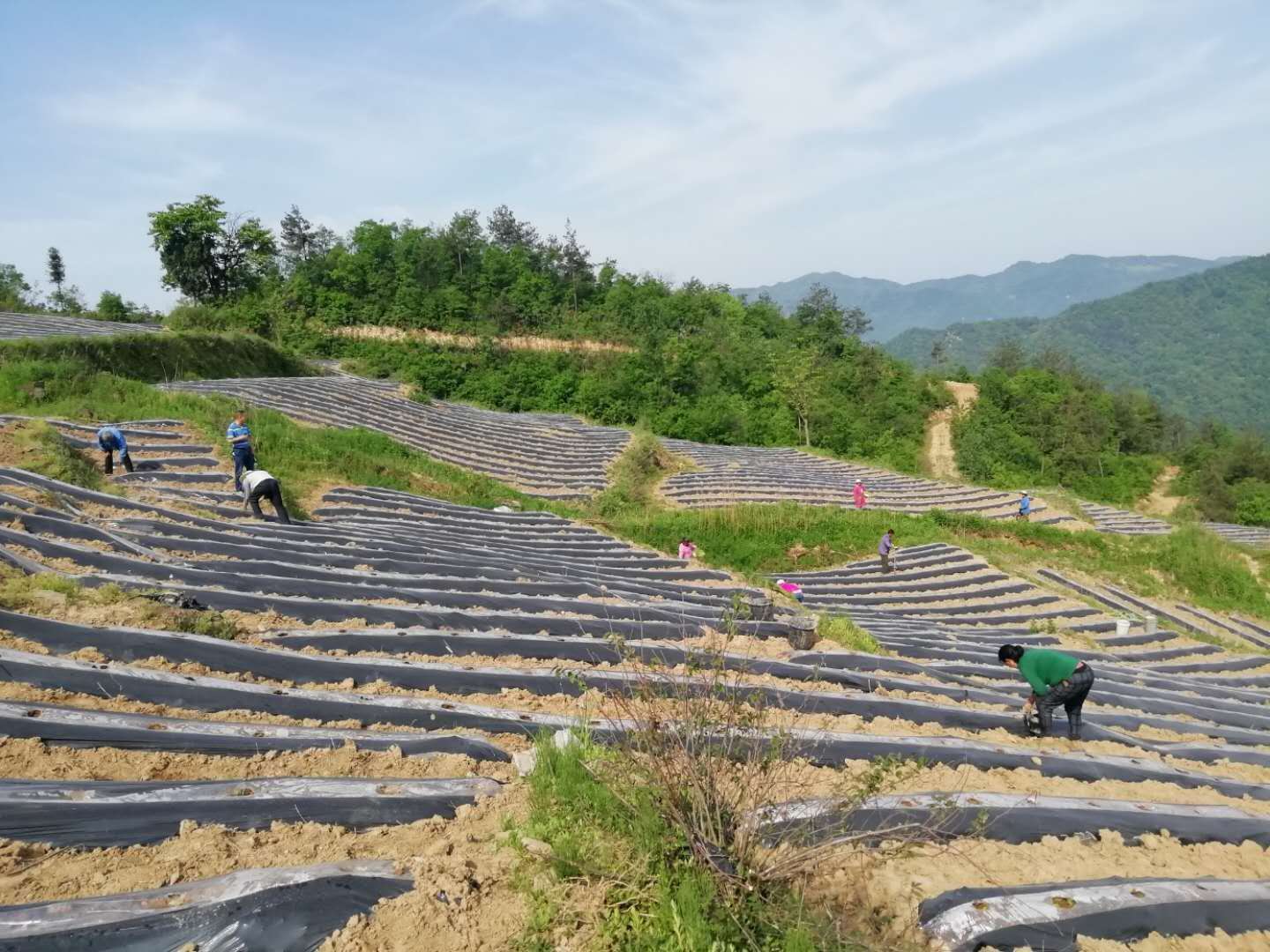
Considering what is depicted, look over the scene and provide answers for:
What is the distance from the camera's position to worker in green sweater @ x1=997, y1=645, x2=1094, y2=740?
207 inches

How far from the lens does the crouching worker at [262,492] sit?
843 centimetres

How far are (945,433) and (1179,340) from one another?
96.3 metres

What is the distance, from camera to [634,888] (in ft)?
8.53

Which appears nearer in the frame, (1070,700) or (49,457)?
(1070,700)

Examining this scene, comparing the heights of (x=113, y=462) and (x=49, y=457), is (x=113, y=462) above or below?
below

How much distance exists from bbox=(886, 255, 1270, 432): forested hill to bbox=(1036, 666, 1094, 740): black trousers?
83.2m

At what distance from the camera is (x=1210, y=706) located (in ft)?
24.8

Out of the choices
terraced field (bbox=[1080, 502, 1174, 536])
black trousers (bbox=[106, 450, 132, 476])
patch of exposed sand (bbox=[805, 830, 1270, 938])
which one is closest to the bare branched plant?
patch of exposed sand (bbox=[805, 830, 1270, 938])

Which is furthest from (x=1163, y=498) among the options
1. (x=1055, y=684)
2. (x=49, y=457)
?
(x=49, y=457)

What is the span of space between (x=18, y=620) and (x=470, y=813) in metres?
3.12

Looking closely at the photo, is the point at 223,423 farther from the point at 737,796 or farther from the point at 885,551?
the point at 885,551

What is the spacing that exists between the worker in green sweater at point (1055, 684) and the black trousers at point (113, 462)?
11.0 m

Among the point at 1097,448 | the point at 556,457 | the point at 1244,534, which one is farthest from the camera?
the point at 1097,448

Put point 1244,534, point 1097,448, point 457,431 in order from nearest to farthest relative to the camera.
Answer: point 457,431
point 1244,534
point 1097,448
